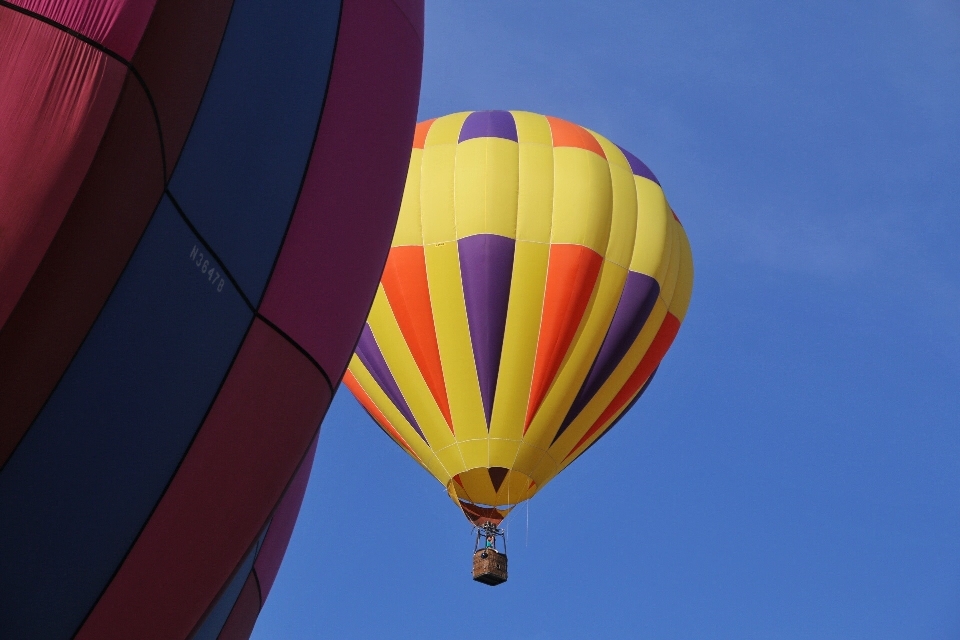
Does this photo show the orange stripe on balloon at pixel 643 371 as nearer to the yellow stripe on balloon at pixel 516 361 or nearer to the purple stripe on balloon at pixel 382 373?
the yellow stripe on balloon at pixel 516 361

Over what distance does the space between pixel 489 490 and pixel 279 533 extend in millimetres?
6531

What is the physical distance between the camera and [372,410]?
14227 mm

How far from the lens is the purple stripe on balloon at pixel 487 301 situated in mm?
13047

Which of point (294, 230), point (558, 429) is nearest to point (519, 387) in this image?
point (558, 429)

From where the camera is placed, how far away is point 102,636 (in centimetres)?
386

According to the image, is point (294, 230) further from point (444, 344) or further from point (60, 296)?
point (444, 344)

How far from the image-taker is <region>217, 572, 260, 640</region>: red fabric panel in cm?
618

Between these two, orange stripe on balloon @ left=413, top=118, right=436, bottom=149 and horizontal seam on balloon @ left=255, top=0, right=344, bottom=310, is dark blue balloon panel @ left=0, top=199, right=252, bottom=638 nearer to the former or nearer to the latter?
horizontal seam on balloon @ left=255, top=0, right=344, bottom=310

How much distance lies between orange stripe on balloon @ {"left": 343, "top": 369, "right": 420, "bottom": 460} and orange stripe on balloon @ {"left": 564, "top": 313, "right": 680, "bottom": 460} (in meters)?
1.63

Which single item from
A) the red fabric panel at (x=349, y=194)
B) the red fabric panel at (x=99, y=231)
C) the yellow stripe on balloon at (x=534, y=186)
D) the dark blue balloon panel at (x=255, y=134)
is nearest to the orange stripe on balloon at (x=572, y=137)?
the yellow stripe on balloon at (x=534, y=186)

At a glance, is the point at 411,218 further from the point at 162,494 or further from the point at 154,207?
the point at 154,207

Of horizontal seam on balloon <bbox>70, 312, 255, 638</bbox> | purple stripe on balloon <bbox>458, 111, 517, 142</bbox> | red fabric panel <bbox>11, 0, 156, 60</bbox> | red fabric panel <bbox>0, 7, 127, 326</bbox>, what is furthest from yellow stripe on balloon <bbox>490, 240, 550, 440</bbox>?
red fabric panel <bbox>0, 7, 127, 326</bbox>

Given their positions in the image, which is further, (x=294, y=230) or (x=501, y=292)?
(x=501, y=292)

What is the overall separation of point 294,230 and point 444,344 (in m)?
8.77
